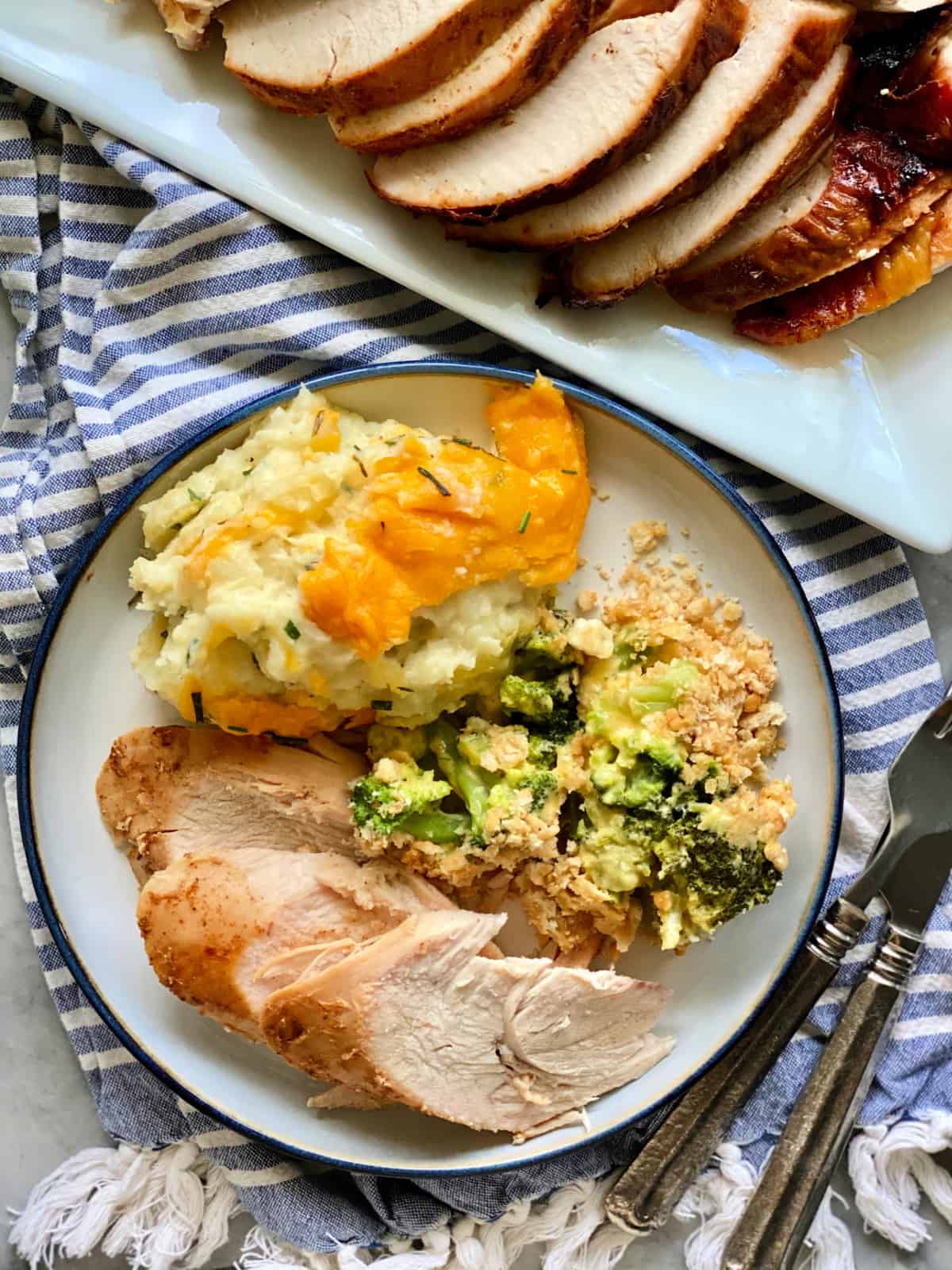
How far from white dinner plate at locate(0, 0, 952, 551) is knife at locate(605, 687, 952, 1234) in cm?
64

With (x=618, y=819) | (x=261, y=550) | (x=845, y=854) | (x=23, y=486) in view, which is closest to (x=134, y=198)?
(x=23, y=486)

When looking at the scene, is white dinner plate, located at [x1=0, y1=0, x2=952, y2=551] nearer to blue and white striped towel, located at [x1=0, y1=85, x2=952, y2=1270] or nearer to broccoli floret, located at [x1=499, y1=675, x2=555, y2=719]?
blue and white striped towel, located at [x1=0, y1=85, x2=952, y2=1270]

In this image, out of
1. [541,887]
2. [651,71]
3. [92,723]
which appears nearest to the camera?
[651,71]

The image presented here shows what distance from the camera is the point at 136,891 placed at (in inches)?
130

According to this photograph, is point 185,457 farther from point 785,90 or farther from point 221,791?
point 785,90

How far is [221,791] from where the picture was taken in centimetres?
310

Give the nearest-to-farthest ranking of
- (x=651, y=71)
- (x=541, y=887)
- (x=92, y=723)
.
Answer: (x=651, y=71)
(x=541, y=887)
(x=92, y=723)

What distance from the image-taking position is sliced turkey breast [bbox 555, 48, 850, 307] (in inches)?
114

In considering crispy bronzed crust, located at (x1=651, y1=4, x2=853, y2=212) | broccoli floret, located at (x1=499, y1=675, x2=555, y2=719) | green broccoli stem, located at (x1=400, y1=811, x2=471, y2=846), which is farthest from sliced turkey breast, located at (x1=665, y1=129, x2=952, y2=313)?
green broccoli stem, located at (x1=400, y1=811, x2=471, y2=846)

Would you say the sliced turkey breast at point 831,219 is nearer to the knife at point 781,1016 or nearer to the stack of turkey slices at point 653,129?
the stack of turkey slices at point 653,129

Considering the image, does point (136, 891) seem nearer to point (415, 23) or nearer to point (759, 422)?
point (759, 422)

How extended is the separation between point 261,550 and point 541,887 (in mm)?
1183

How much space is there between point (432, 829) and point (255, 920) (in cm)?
54

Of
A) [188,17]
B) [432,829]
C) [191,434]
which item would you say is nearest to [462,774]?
[432,829]
